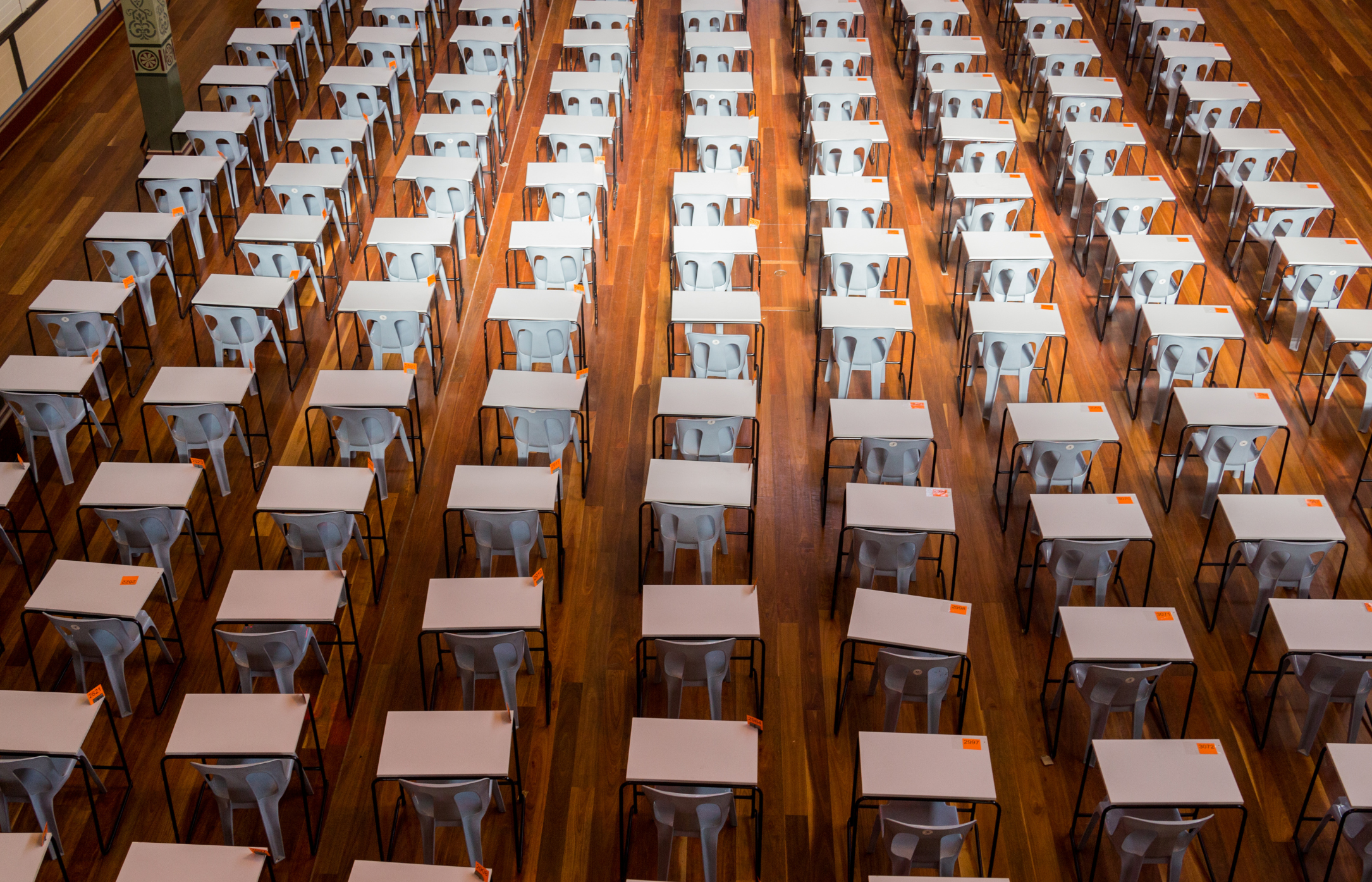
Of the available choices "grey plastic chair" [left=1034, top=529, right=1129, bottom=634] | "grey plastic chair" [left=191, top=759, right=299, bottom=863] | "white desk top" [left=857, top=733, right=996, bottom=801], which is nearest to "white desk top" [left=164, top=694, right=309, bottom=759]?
"grey plastic chair" [left=191, top=759, right=299, bottom=863]

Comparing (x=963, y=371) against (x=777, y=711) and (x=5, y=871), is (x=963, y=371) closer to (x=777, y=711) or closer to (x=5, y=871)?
(x=777, y=711)

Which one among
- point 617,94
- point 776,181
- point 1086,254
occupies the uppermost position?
point 617,94

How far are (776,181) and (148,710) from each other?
731 cm

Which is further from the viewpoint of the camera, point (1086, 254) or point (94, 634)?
point (1086, 254)

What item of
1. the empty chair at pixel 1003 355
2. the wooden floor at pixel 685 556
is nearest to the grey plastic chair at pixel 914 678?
the wooden floor at pixel 685 556

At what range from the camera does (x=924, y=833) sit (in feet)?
16.4

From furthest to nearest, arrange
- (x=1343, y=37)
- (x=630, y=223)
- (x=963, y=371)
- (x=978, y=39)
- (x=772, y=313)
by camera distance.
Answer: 1. (x=1343, y=37)
2. (x=978, y=39)
3. (x=630, y=223)
4. (x=772, y=313)
5. (x=963, y=371)

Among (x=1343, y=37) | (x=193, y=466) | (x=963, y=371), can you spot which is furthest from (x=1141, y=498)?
(x=1343, y=37)

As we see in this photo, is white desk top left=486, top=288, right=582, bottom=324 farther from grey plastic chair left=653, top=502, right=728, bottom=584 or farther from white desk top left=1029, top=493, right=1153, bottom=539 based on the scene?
white desk top left=1029, top=493, right=1153, bottom=539

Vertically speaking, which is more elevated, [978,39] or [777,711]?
[978,39]

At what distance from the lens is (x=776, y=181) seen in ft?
36.9

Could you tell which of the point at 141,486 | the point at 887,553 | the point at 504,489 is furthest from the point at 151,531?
the point at 887,553

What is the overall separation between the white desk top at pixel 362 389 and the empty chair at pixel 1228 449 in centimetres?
494

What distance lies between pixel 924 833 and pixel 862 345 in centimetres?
388
